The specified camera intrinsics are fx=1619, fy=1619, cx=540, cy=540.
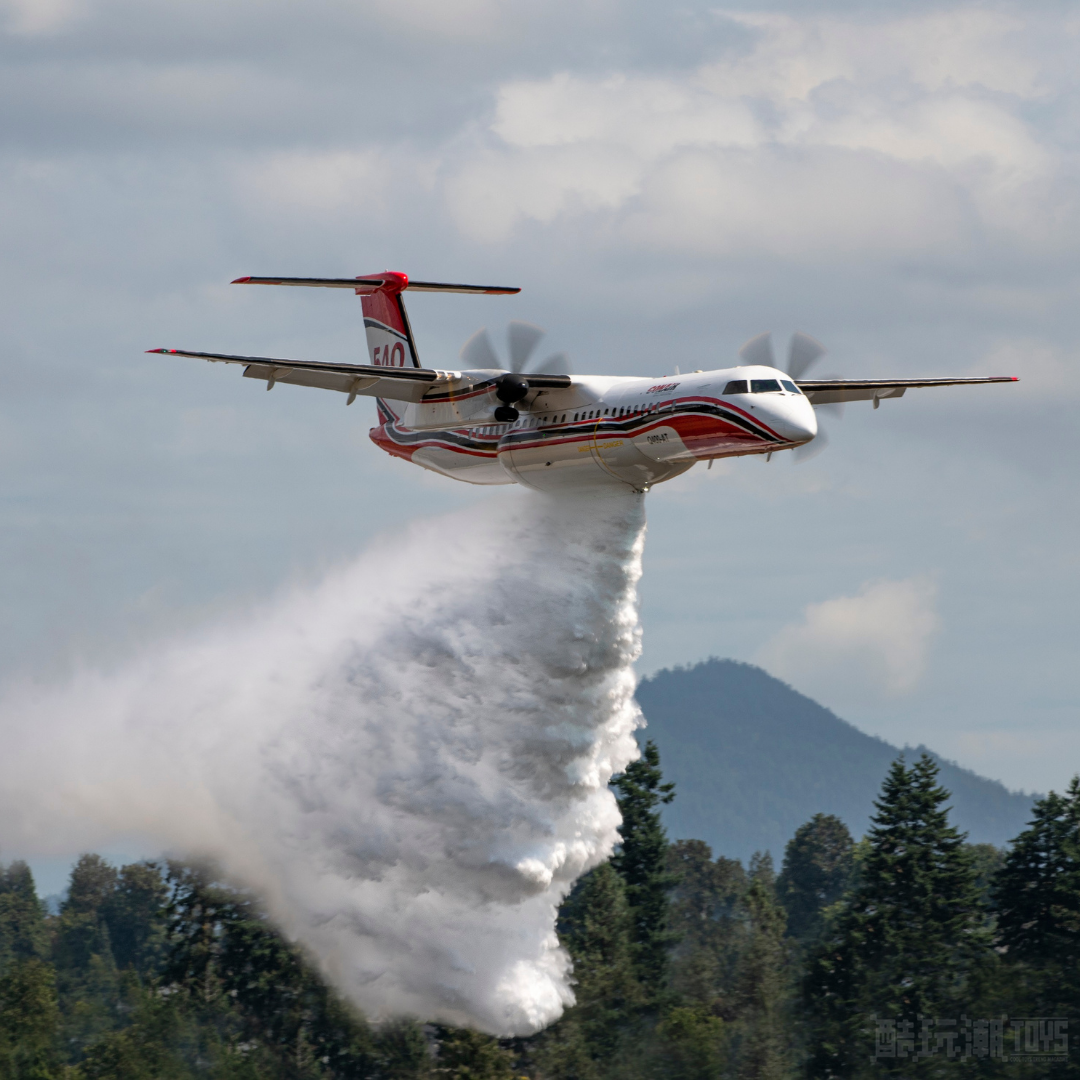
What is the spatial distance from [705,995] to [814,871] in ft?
167

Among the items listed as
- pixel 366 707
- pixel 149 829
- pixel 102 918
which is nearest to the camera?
pixel 366 707

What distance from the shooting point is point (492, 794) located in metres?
36.5

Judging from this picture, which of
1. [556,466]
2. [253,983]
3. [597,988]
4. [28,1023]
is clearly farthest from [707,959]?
[556,466]

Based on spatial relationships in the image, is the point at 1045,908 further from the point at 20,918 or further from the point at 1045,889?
the point at 20,918

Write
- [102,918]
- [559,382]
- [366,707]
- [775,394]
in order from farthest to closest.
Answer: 1. [102,918]
2. [366,707]
3. [559,382]
4. [775,394]

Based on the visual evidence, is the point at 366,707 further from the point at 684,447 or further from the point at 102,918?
the point at 102,918

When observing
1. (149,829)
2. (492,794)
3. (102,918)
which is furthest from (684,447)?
(102,918)

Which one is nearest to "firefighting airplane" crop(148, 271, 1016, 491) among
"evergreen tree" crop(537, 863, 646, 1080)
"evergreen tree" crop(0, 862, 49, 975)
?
"evergreen tree" crop(537, 863, 646, 1080)

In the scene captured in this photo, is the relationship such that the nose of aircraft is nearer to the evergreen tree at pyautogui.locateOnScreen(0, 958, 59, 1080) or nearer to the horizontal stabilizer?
the horizontal stabilizer

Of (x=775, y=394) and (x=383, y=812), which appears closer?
(x=775, y=394)

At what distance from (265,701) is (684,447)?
1475 centimetres

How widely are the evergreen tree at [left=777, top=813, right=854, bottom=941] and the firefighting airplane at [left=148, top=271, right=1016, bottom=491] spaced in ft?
227

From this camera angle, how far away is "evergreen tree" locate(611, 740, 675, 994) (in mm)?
65125

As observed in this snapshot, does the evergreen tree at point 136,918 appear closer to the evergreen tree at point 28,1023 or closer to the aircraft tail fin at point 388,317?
the evergreen tree at point 28,1023
